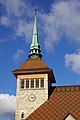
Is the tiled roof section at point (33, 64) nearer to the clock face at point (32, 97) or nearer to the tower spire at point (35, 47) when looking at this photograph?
the tower spire at point (35, 47)

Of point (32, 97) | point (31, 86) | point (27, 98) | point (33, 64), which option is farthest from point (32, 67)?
point (27, 98)

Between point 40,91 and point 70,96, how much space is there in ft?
11.6

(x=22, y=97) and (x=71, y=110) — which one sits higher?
(x=22, y=97)

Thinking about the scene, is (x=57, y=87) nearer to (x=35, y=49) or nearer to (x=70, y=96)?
(x=70, y=96)

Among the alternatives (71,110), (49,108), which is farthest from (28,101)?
(71,110)

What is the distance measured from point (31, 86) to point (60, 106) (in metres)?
4.69

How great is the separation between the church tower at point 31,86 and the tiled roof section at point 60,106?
1.06 meters

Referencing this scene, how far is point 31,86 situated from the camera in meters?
35.3

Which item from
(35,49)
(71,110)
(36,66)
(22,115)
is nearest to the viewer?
(71,110)

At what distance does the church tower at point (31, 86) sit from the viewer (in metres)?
34.0

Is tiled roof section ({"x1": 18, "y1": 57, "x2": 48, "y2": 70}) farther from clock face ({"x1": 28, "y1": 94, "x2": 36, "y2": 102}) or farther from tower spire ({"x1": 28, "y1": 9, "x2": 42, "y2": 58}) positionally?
clock face ({"x1": 28, "y1": 94, "x2": 36, "y2": 102})

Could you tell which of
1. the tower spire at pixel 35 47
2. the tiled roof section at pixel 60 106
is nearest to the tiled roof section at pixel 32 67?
the tower spire at pixel 35 47

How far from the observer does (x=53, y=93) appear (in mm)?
35562

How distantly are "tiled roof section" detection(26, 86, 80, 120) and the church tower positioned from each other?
1.06 metres
